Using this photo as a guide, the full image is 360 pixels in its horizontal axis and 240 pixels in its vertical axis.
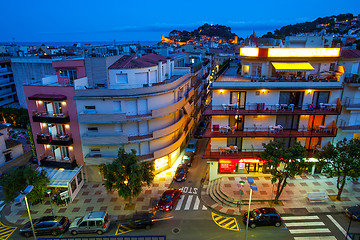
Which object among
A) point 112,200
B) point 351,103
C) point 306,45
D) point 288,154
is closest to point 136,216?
point 112,200

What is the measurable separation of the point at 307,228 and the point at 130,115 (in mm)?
24419

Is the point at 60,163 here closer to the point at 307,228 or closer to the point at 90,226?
the point at 90,226

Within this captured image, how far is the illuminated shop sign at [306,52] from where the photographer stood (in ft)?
104

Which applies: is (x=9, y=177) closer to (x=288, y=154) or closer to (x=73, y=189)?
(x=73, y=189)

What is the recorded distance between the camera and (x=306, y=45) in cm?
3666

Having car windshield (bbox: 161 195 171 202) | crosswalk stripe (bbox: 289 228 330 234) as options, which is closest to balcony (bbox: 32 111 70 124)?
car windshield (bbox: 161 195 171 202)

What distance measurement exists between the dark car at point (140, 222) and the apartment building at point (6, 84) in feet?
213

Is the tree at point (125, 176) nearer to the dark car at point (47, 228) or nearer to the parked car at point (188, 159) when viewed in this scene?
the dark car at point (47, 228)

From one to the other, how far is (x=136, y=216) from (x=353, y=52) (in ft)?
122

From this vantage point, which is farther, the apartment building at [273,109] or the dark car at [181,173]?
the dark car at [181,173]

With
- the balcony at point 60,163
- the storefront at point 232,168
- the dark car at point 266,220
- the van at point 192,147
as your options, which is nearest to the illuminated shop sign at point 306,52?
the storefront at point 232,168

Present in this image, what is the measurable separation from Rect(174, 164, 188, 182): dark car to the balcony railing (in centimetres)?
997

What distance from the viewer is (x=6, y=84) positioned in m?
68.1

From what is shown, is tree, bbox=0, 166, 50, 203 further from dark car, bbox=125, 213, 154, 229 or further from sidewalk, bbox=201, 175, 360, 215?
sidewalk, bbox=201, 175, 360, 215
